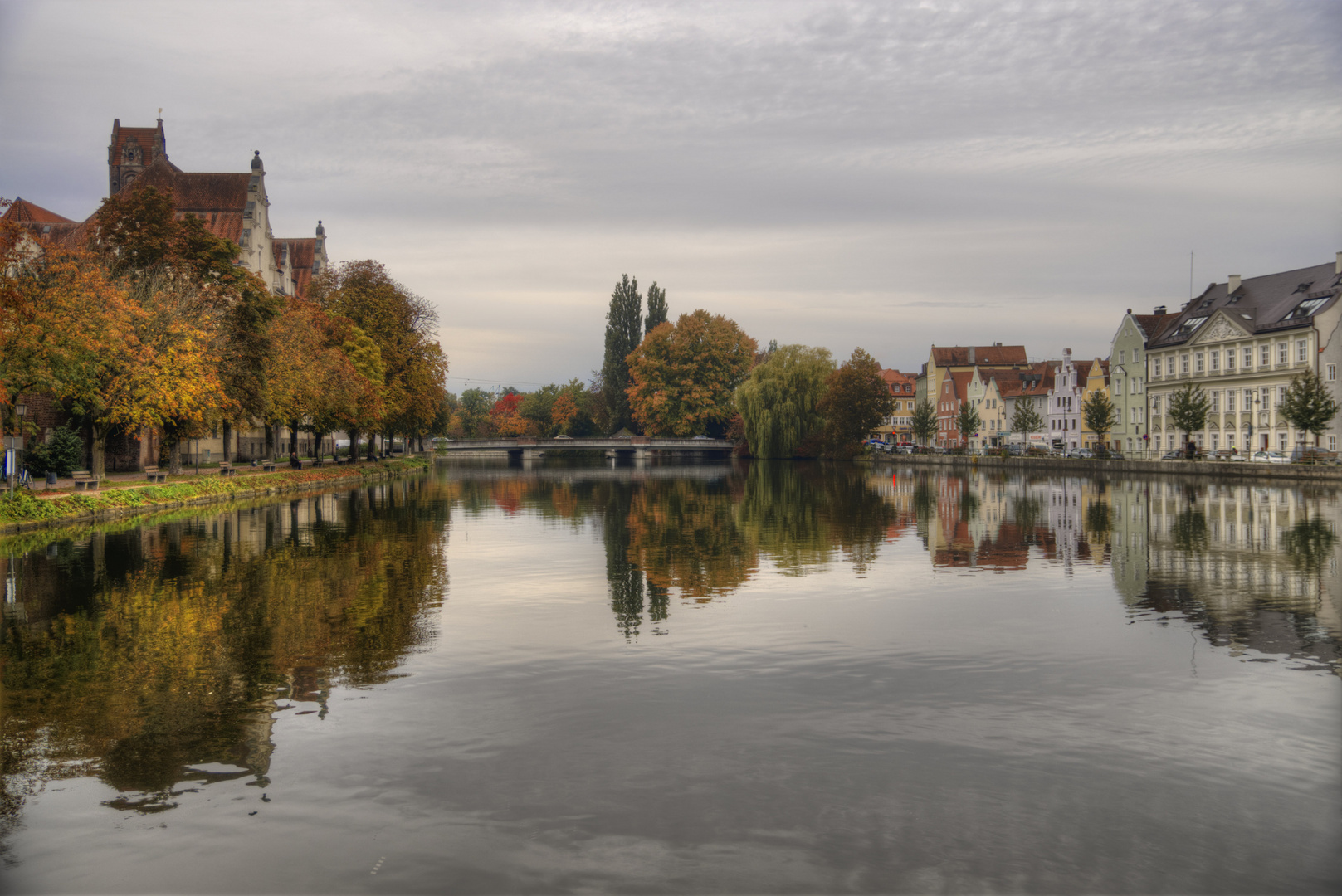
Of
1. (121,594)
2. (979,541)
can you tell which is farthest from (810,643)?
(979,541)

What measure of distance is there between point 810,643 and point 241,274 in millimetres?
49263

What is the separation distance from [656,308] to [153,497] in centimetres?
10573

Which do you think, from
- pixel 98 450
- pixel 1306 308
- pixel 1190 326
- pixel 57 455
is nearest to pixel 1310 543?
pixel 98 450

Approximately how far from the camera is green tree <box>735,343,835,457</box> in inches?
4400

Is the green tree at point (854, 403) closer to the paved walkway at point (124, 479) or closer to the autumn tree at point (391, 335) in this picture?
the autumn tree at point (391, 335)

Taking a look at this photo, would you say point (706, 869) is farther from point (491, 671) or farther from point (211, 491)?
point (211, 491)

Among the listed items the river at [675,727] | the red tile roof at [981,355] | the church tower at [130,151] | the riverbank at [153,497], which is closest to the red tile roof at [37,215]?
the church tower at [130,151]

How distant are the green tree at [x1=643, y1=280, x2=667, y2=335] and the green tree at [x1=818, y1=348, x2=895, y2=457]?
1511 inches

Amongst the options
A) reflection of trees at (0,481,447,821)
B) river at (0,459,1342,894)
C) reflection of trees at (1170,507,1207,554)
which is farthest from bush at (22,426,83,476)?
reflection of trees at (1170,507,1207,554)

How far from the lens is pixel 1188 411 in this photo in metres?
81.7

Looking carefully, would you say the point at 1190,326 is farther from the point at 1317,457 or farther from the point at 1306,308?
the point at 1317,457

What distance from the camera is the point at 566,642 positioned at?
1529 cm

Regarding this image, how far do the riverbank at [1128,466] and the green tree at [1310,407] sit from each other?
4.68 metres

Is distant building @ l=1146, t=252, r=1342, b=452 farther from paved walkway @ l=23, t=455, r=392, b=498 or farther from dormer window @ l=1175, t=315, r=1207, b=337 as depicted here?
paved walkway @ l=23, t=455, r=392, b=498
